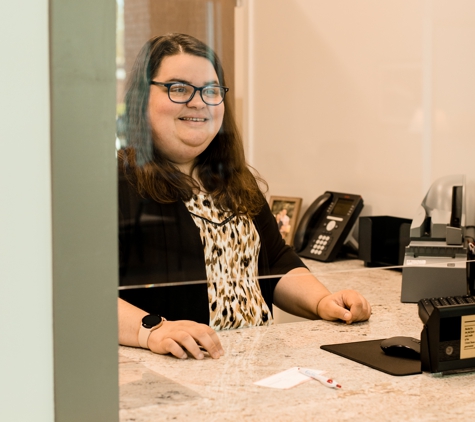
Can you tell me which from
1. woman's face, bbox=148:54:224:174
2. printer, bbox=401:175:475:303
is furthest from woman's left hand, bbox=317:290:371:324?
woman's face, bbox=148:54:224:174

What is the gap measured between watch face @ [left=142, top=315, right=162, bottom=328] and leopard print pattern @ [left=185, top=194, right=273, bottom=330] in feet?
0.51

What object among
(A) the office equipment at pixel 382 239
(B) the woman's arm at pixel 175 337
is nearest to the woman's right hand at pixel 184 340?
(B) the woman's arm at pixel 175 337

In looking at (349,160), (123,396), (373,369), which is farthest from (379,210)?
(123,396)

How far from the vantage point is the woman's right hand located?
1.26 m

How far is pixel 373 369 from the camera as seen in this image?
3.99ft

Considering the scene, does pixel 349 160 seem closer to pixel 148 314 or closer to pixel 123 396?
pixel 148 314

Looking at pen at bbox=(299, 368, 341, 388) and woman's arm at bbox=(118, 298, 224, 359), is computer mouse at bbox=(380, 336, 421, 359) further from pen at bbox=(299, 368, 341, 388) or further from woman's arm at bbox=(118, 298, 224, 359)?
woman's arm at bbox=(118, 298, 224, 359)

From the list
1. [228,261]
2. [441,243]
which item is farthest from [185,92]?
[441,243]

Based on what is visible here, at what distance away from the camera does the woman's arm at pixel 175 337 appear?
1.26 metres

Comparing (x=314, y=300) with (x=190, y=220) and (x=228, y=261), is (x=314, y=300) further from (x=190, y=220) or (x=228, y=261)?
(x=190, y=220)

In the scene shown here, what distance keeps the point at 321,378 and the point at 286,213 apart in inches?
19.1

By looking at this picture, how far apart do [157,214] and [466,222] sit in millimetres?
1043

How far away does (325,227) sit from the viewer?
1642 mm

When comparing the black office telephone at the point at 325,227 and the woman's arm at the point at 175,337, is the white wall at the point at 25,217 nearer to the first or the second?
the woman's arm at the point at 175,337
